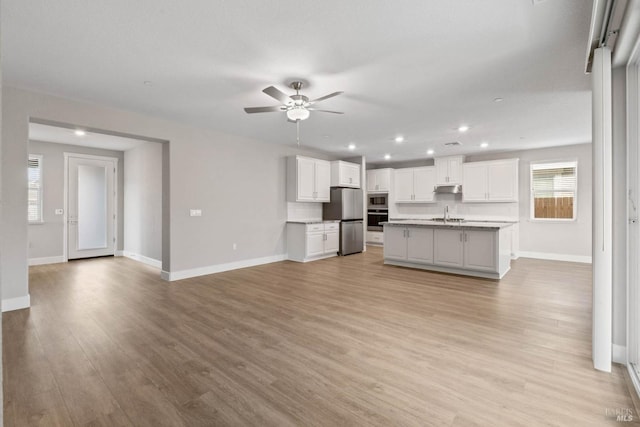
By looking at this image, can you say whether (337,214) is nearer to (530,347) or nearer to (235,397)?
(530,347)

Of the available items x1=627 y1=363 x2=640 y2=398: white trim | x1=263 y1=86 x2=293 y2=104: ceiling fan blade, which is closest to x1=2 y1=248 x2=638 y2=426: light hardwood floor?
x1=627 y1=363 x2=640 y2=398: white trim

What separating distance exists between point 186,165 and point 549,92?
5349 millimetres

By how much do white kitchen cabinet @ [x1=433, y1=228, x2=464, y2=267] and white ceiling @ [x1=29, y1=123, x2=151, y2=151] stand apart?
587cm

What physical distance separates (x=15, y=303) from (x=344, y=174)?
6443 millimetres

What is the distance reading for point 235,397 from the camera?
88.9 inches

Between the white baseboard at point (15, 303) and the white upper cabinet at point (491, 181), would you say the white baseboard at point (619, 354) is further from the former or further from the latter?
the white baseboard at point (15, 303)

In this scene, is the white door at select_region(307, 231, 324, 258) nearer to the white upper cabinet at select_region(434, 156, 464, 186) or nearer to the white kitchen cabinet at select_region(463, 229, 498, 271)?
the white kitchen cabinet at select_region(463, 229, 498, 271)

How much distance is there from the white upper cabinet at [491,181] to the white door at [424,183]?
0.82 metres

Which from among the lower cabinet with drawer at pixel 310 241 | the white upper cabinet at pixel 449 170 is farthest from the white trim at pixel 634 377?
the white upper cabinet at pixel 449 170

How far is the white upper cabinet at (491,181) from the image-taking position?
7.46m

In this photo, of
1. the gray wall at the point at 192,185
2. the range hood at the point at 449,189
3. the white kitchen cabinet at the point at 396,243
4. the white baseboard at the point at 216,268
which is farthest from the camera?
the range hood at the point at 449,189

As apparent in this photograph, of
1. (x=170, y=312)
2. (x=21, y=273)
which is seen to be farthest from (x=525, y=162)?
(x=21, y=273)

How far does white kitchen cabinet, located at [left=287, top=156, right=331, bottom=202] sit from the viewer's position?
23.7ft

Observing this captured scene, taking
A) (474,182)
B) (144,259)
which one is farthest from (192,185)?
(474,182)
